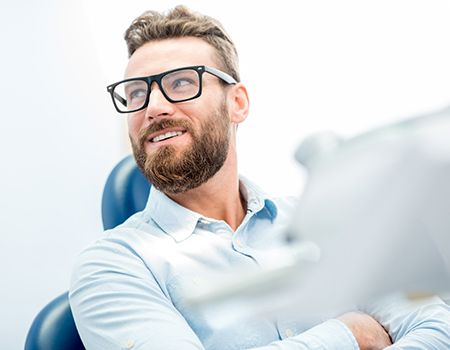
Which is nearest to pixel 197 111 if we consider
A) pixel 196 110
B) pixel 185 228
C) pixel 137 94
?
pixel 196 110

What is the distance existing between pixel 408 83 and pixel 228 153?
729 millimetres

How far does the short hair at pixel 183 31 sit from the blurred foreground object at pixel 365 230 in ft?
3.17

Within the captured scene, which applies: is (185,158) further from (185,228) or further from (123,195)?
(123,195)

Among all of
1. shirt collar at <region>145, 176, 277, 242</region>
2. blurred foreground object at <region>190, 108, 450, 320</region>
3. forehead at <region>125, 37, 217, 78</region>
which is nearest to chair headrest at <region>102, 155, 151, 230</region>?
shirt collar at <region>145, 176, 277, 242</region>

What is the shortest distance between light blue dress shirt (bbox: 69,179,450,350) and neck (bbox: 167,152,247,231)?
5 cm

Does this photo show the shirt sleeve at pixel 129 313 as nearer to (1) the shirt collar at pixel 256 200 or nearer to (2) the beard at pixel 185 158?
(2) the beard at pixel 185 158

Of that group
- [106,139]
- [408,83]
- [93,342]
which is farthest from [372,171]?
[106,139]

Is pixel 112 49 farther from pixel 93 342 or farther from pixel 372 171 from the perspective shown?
pixel 372 171

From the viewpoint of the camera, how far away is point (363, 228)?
25 centimetres

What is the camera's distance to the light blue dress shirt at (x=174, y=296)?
0.78 m

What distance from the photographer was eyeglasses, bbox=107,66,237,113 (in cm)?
106

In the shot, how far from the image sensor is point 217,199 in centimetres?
117

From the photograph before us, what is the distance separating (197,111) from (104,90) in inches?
36.0

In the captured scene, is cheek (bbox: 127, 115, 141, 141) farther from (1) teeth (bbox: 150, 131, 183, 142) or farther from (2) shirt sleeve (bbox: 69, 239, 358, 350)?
(2) shirt sleeve (bbox: 69, 239, 358, 350)
